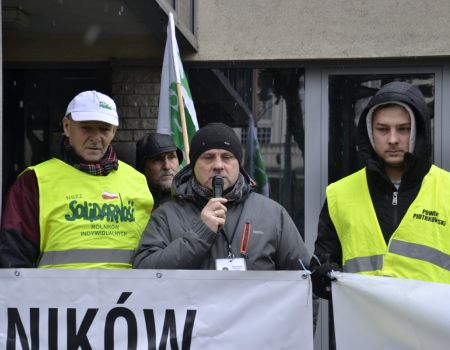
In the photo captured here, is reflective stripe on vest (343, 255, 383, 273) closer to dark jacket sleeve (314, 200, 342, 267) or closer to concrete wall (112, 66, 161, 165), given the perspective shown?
dark jacket sleeve (314, 200, 342, 267)

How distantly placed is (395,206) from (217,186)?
79cm

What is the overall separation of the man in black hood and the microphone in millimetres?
516

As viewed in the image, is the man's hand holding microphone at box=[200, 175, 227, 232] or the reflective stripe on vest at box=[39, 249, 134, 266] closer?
the man's hand holding microphone at box=[200, 175, 227, 232]

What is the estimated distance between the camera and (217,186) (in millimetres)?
3842

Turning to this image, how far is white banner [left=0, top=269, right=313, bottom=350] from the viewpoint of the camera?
3648 millimetres

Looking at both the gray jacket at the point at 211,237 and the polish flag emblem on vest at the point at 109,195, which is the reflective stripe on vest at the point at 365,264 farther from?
the polish flag emblem on vest at the point at 109,195

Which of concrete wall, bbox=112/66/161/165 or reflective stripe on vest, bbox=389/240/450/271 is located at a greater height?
concrete wall, bbox=112/66/161/165

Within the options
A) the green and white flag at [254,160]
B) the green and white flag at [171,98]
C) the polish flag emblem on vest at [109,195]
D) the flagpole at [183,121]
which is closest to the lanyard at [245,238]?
the polish flag emblem on vest at [109,195]

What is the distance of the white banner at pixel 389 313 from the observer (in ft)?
11.5

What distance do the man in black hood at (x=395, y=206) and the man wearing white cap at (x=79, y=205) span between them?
93 cm

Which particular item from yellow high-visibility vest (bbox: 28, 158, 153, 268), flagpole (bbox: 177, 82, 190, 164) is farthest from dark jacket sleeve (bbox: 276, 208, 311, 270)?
flagpole (bbox: 177, 82, 190, 164)

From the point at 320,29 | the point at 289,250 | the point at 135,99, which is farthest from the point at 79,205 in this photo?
the point at 320,29

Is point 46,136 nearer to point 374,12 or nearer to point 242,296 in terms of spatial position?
point 374,12

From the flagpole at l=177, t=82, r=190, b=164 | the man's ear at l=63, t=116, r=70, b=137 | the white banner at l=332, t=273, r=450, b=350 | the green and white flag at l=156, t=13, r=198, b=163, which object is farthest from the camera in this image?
the green and white flag at l=156, t=13, r=198, b=163
